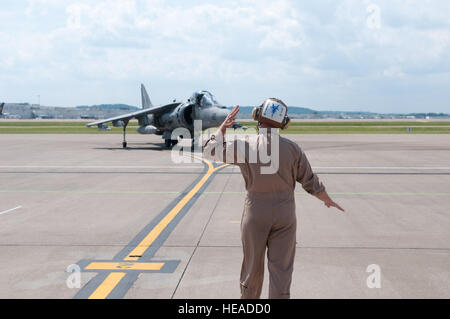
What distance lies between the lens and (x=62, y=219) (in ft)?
30.2

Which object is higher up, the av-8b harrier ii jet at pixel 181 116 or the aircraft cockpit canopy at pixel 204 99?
the aircraft cockpit canopy at pixel 204 99

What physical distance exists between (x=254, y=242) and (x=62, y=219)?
20.9ft

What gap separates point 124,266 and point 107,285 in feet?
2.34

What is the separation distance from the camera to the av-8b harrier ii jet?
25.4 meters

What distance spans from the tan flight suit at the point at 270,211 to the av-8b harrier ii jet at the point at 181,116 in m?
20.3

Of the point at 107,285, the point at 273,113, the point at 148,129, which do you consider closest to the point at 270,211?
the point at 273,113

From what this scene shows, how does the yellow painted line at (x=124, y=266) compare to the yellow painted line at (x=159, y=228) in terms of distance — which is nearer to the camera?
the yellow painted line at (x=124, y=266)

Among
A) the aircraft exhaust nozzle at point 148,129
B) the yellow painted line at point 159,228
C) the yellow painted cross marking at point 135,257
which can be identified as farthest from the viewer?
the aircraft exhaust nozzle at point 148,129

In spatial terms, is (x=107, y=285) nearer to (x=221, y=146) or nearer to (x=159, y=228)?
(x=221, y=146)

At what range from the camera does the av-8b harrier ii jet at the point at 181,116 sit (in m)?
25.4

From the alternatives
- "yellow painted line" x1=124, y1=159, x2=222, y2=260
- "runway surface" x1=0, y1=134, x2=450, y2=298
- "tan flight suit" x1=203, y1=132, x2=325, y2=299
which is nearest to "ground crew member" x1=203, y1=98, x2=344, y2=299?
"tan flight suit" x1=203, y1=132, x2=325, y2=299

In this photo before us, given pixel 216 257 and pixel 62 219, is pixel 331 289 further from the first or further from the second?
pixel 62 219

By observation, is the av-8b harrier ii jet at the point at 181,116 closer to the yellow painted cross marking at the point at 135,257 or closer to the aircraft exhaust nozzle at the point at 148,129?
the aircraft exhaust nozzle at the point at 148,129

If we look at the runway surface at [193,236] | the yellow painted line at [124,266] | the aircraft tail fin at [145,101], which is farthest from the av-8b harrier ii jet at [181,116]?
the yellow painted line at [124,266]
